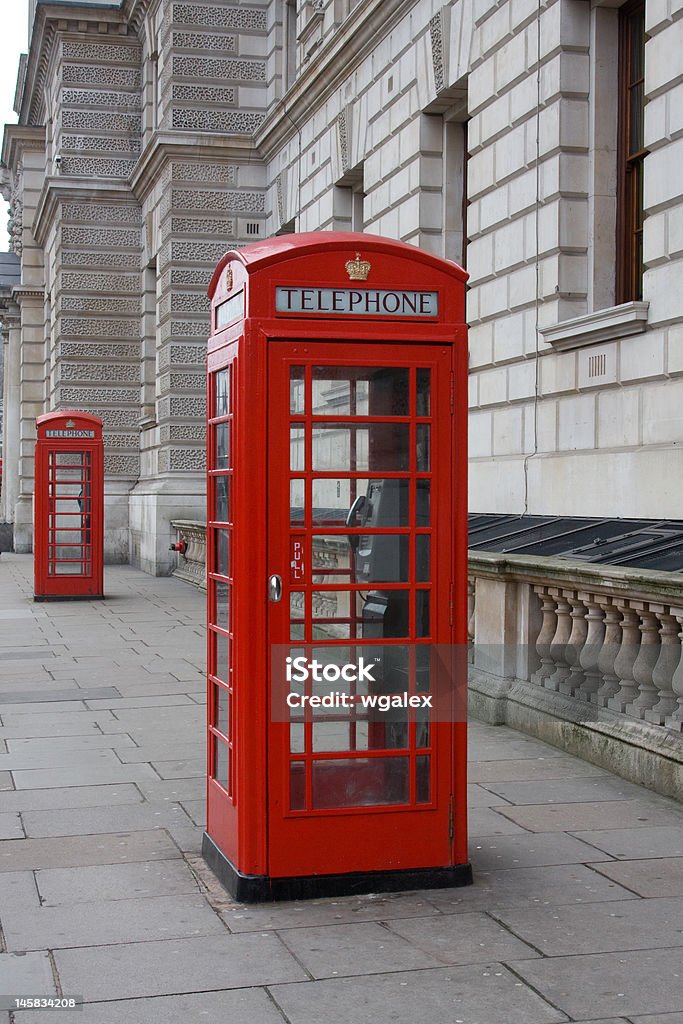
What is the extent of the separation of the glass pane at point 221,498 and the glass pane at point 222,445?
6 cm

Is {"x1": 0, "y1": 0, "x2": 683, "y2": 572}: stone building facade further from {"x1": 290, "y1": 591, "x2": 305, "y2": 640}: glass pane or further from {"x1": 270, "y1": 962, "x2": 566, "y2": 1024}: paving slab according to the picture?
{"x1": 270, "y1": 962, "x2": 566, "y2": 1024}: paving slab

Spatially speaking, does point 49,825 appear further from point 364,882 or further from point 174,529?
point 174,529

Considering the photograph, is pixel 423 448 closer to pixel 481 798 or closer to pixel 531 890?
pixel 531 890

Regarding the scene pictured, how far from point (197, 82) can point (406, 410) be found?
20.6 metres

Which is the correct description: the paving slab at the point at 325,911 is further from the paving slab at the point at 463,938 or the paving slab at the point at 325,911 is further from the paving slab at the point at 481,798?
the paving slab at the point at 481,798

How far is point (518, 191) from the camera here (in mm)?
13234

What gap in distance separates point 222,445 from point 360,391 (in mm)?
668

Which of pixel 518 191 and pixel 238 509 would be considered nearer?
pixel 238 509

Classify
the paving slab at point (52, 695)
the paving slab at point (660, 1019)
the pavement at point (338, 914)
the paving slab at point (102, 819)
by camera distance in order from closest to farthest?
the paving slab at point (660, 1019), the pavement at point (338, 914), the paving slab at point (102, 819), the paving slab at point (52, 695)

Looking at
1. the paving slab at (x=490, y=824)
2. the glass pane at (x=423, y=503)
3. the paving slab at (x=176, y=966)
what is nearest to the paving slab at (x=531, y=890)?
the paving slab at (x=490, y=824)

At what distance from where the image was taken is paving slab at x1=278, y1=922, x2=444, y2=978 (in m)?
4.25

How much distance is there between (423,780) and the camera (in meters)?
5.17

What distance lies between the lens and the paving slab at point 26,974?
13.3 feet

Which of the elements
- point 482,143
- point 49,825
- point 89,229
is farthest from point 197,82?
point 49,825
